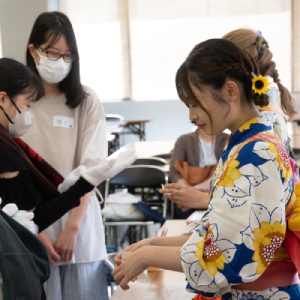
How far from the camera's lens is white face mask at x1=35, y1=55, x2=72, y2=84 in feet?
5.49

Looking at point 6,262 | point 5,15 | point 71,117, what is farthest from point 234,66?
point 5,15

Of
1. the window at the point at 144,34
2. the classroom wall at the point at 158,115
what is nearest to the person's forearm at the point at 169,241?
the window at the point at 144,34

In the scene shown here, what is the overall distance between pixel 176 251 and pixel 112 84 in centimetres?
517

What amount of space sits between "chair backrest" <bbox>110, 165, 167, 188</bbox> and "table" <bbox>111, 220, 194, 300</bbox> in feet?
6.84

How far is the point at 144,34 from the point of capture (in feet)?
19.3

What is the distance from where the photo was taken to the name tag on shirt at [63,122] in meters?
1.70

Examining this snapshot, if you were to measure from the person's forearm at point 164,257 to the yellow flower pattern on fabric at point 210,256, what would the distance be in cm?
5

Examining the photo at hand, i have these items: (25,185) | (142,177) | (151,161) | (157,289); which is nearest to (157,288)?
(157,289)

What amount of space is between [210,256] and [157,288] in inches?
26.1

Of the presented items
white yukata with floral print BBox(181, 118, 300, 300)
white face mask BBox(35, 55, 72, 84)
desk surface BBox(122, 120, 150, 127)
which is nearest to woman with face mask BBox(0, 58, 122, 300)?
white face mask BBox(35, 55, 72, 84)

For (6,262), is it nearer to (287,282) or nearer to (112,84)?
(287,282)

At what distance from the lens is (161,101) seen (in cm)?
609

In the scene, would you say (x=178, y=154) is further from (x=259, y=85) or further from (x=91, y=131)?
(x=259, y=85)

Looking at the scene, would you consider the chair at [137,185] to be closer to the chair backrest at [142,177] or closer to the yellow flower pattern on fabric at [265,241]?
the chair backrest at [142,177]
